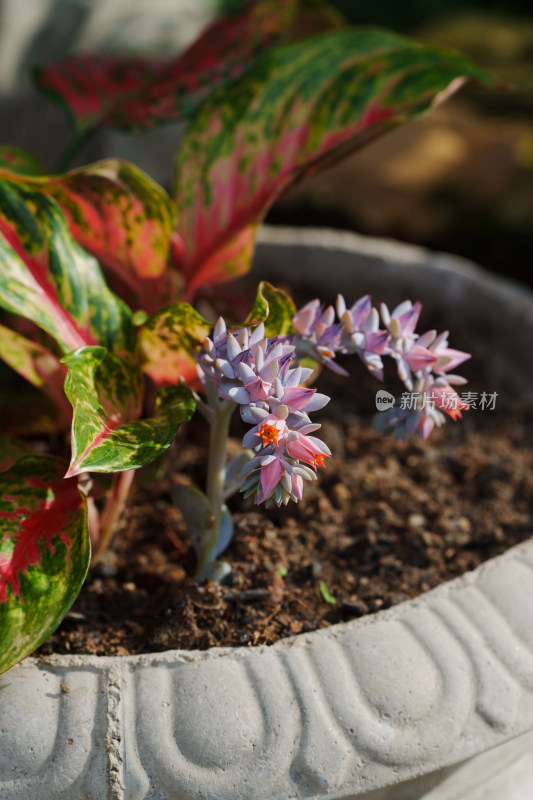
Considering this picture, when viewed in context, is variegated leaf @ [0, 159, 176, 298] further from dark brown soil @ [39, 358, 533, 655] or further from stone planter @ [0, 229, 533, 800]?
stone planter @ [0, 229, 533, 800]

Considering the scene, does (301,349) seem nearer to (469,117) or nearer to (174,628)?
(174,628)

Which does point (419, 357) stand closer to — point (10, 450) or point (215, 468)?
point (215, 468)

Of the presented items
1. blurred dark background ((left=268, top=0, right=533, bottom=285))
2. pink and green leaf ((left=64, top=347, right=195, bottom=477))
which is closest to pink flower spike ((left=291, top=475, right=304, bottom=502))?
pink and green leaf ((left=64, top=347, right=195, bottom=477))

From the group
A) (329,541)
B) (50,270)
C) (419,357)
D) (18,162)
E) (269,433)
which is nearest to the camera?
(269,433)

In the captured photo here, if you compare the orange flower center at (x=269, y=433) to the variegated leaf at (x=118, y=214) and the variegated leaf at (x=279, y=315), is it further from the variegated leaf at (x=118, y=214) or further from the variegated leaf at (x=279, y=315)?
the variegated leaf at (x=118, y=214)

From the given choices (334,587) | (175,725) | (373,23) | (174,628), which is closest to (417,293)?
(334,587)

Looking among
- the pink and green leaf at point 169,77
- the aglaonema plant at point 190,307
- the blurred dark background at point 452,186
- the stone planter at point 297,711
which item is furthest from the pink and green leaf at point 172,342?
the blurred dark background at point 452,186

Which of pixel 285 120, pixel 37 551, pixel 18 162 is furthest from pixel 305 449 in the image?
pixel 18 162
